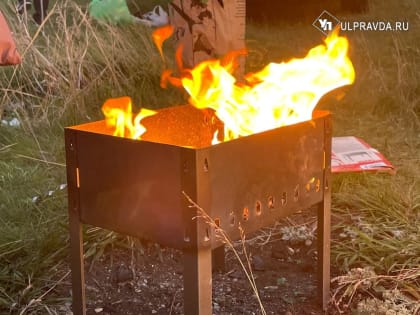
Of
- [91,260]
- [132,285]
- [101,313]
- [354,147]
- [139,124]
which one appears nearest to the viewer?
[139,124]

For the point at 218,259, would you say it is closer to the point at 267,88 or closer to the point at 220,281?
the point at 220,281

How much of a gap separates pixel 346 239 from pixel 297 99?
0.95 metres

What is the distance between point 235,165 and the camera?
80.9 inches

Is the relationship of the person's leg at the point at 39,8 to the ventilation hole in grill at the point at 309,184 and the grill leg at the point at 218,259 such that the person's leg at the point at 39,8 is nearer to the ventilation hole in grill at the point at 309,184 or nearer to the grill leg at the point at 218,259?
the grill leg at the point at 218,259

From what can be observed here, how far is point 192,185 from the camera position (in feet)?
6.29

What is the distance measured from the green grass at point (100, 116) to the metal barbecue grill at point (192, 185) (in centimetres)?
62

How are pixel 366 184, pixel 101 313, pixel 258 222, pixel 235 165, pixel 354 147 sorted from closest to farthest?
1. pixel 235 165
2. pixel 258 222
3. pixel 101 313
4. pixel 366 184
5. pixel 354 147


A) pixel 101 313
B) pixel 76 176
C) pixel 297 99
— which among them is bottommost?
pixel 101 313

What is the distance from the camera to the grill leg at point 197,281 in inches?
77.2

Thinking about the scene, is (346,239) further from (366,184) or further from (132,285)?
(132,285)

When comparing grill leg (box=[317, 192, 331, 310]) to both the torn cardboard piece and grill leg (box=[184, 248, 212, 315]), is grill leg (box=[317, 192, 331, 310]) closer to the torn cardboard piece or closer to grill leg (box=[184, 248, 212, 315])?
grill leg (box=[184, 248, 212, 315])

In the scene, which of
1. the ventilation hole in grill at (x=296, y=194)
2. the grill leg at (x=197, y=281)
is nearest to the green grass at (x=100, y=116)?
the ventilation hole in grill at (x=296, y=194)

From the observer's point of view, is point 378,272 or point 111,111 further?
point 378,272

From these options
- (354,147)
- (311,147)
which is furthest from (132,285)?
(354,147)
